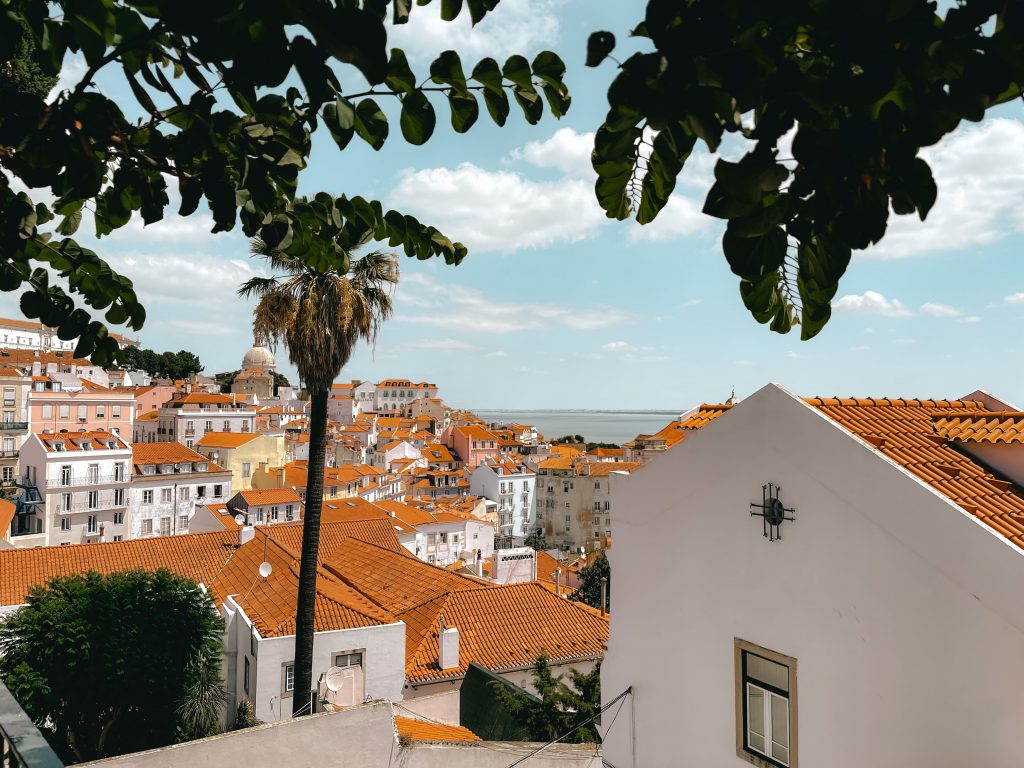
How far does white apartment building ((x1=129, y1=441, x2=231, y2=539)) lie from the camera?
4441cm

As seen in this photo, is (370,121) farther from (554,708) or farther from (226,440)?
(226,440)

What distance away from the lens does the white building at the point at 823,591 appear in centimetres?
394

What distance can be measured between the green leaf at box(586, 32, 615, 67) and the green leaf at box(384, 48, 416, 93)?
1.72 ft

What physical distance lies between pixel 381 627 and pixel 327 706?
2641 millimetres

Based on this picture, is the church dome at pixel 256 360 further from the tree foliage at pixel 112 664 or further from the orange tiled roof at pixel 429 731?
the orange tiled roof at pixel 429 731

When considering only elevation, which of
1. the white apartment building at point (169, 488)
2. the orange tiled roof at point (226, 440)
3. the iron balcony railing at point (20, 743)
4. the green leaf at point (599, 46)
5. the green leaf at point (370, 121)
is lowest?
the white apartment building at point (169, 488)

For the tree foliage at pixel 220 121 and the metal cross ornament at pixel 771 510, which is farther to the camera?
the metal cross ornament at pixel 771 510

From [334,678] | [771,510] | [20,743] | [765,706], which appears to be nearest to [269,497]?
[334,678]

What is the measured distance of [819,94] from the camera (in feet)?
3.04

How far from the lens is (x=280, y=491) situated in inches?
1721

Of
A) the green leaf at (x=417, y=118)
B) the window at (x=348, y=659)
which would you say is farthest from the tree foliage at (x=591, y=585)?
the green leaf at (x=417, y=118)

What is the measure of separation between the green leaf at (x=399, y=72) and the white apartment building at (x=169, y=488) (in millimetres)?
49747

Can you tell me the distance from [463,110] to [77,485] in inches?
1900

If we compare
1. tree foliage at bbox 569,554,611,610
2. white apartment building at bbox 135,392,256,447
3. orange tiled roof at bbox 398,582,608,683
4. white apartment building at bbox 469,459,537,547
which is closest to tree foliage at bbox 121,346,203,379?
white apartment building at bbox 135,392,256,447
